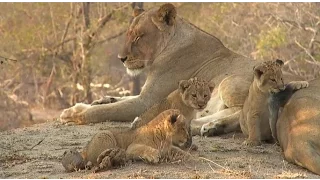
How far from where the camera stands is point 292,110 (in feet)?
18.0

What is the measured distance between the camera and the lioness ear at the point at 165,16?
24.8 feet

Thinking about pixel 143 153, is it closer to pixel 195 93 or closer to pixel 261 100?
pixel 195 93

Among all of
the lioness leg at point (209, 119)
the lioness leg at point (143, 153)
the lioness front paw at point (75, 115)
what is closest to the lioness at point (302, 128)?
the lioness leg at point (143, 153)

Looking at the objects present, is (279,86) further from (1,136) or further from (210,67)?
(1,136)

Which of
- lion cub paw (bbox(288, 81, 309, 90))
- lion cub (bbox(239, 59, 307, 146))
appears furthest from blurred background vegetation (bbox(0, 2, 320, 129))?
lion cub paw (bbox(288, 81, 309, 90))

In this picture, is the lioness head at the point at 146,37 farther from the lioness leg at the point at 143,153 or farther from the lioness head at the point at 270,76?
the lioness leg at the point at 143,153

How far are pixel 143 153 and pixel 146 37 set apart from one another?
311 centimetres

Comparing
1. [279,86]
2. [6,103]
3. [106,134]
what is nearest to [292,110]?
[279,86]

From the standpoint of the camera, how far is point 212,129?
22.3 ft

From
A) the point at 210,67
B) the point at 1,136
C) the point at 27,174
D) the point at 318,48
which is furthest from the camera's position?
the point at 318,48

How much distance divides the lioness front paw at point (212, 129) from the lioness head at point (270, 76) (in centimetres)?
123

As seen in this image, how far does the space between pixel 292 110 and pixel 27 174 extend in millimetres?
2261

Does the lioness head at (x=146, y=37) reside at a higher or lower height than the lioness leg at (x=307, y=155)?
higher

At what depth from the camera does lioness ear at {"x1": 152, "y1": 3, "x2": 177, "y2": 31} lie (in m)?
7.57
